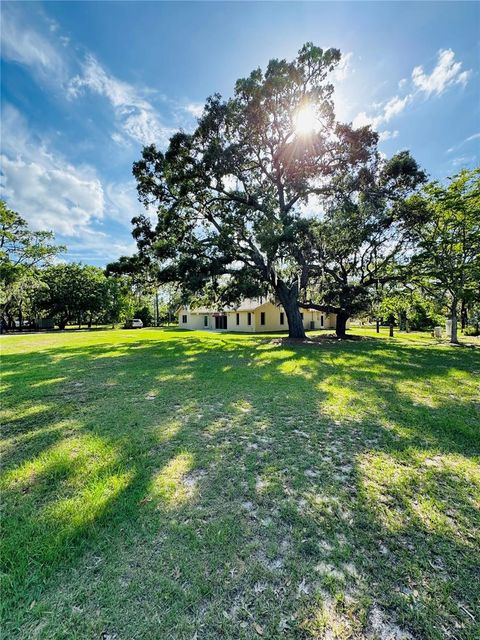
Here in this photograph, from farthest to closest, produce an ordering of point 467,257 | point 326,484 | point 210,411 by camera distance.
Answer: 1. point 467,257
2. point 210,411
3. point 326,484

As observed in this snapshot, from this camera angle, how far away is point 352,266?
632 inches

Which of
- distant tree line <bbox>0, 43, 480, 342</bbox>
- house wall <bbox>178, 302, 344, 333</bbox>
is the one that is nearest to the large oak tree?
distant tree line <bbox>0, 43, 480, 342</bbox>

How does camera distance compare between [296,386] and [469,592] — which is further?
[296,386]

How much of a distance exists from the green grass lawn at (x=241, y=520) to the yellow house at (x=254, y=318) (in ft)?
57.0

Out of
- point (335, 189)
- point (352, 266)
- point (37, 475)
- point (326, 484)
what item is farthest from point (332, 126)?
point (37, 475)

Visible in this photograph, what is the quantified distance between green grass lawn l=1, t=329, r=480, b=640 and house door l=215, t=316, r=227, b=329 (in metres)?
25.4

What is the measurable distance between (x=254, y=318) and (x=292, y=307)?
10.9m

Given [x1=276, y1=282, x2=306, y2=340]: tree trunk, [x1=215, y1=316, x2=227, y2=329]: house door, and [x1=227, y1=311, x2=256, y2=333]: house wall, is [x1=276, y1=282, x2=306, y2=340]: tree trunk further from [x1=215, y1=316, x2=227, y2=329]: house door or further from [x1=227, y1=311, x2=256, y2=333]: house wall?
[x1=215, y1=316, x2=227, y2=329]: house door

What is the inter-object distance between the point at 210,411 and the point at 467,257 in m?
16.1

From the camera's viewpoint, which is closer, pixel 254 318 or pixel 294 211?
pixel 294 211

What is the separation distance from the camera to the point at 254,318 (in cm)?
2556

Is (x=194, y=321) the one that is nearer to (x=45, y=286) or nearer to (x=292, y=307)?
(x=45, y=286)

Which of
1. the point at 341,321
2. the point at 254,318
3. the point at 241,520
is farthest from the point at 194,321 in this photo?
the point at 241,520

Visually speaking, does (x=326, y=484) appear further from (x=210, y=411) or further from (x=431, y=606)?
(x=210, y=411)
